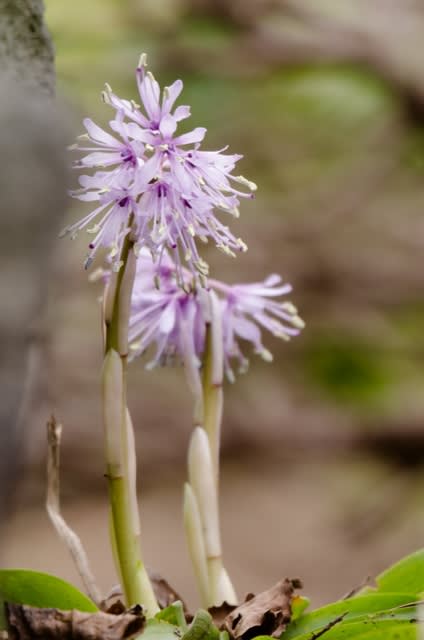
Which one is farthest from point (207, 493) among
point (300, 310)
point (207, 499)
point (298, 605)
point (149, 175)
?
point (300, 310)

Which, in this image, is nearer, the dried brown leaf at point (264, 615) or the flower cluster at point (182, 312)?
the dried brown leaf at point (264, 615)

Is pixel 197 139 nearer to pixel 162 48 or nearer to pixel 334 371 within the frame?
pixel 162 48

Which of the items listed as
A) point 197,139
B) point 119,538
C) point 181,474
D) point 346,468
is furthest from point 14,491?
point 346,468

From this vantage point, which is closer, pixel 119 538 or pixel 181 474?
pixel 119 538

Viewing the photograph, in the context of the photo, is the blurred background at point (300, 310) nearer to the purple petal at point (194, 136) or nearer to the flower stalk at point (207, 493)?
the flower stalk at point (207, 493)

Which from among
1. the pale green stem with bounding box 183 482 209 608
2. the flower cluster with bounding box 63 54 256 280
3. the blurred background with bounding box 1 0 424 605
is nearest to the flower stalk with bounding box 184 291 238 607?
the pale green stem with bounding box 183 482 209 608

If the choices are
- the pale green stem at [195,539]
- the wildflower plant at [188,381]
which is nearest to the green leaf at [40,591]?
the wildflower plant at [188,381]

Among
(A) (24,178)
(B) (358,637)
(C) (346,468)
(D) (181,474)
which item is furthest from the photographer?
(C) (346,468)

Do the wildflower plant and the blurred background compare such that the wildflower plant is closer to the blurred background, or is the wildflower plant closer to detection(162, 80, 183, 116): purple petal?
detection(162, 80, 183, 116): purple petal
